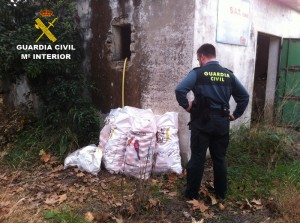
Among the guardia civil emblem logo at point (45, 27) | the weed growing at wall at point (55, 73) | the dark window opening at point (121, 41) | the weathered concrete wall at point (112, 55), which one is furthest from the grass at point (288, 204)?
the guardia civil emblem logo at point (45, 27)

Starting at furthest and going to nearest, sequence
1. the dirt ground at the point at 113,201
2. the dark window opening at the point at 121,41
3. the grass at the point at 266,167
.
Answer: the dark window opening at the point at 121,41
the grass at the point at 266,167
the dirt ground at the point at 113,201

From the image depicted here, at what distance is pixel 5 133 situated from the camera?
5.66 meters

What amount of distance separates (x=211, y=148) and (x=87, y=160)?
1.86m

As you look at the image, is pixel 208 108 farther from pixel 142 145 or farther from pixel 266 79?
pixel 266 79

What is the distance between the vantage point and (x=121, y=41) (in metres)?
5.44

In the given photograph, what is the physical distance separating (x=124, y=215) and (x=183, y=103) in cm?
140

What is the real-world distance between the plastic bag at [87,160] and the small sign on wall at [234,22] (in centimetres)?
258

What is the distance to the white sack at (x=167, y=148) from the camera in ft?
14.0

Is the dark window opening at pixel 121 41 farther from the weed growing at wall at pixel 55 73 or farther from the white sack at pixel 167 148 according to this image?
the white sack at pixel 167 148

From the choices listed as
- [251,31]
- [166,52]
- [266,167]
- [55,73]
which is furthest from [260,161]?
[55,73]

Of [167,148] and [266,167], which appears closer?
[167,148]

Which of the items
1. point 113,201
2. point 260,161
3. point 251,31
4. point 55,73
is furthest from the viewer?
→ point 251,31

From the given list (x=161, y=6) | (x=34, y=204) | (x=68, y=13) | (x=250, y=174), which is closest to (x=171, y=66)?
(x=161, y=6)

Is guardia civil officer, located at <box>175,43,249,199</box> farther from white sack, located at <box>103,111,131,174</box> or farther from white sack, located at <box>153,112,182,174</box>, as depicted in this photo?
white sack, located at <box>103,111,131,174</box>
